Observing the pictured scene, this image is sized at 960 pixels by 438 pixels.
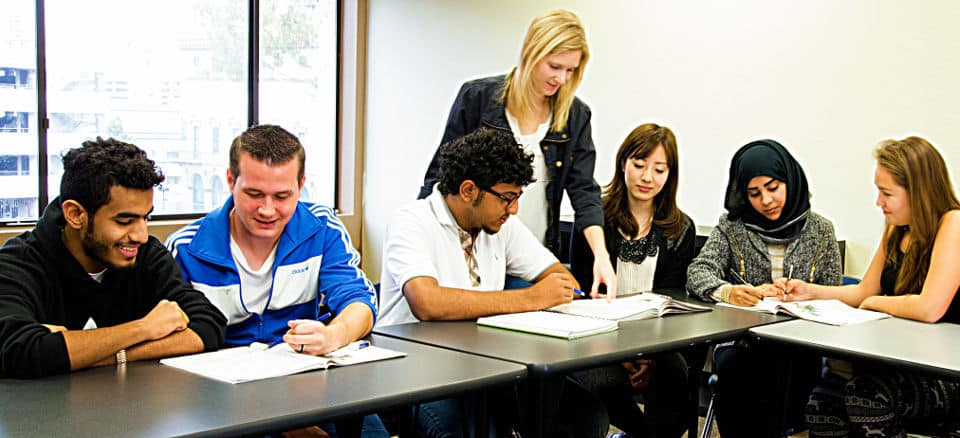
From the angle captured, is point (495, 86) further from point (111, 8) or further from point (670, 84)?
point (111, 8)

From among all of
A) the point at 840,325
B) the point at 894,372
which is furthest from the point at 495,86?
the point at 894,372

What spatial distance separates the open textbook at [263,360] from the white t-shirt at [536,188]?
1229mm

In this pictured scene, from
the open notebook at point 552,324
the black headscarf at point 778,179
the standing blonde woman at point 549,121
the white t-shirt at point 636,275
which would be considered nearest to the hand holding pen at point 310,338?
the open notebook at point 552,324

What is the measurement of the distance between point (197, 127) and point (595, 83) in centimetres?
275

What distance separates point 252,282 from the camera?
6.88 feet

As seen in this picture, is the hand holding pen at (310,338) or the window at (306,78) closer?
the hand holding pen at (310,338)

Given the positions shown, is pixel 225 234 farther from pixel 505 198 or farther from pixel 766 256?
pixel 766 256

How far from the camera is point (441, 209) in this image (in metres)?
2.52

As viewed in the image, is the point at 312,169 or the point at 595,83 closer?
the point at 595,83

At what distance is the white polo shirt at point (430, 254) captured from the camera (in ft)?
7.80

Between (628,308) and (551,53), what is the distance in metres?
0.82

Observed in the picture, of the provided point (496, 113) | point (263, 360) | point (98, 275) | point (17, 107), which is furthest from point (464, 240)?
point (17, 107)

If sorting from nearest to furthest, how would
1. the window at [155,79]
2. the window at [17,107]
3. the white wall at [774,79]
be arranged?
the white wall at [774,79] → the window at [17,107] → the window at [155,79]

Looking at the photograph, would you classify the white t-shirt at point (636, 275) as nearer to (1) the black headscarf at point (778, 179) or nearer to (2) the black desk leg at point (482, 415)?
(1) the black headscarf at point (778, 179)
